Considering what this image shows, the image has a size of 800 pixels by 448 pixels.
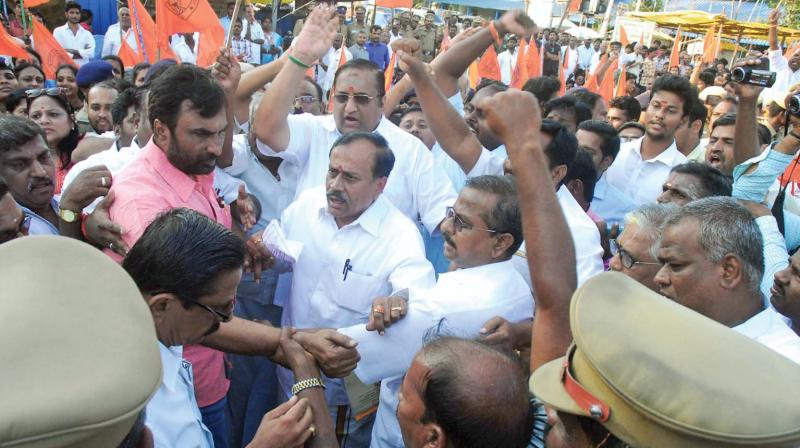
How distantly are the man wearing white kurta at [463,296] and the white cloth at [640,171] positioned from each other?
7.68ft

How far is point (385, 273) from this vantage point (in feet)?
9.44

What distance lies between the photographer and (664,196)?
338cm

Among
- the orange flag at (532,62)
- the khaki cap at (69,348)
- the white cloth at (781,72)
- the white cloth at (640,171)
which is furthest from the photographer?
the orange flag at (532,62)

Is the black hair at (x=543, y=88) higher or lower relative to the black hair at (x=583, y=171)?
lower

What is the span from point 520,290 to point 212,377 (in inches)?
52.4

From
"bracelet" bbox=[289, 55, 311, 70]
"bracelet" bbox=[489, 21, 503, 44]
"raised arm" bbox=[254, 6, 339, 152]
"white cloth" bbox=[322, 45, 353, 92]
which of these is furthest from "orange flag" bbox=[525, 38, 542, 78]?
"bracelet" bbox=[289, 55, 311, 70]

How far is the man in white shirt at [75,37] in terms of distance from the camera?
11.0 m

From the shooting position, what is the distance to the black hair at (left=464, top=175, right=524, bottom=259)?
2604 mm

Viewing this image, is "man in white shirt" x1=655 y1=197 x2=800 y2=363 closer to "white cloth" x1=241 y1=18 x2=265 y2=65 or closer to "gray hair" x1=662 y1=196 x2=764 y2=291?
"gray hair" x1=662 y1=196 x2=764 y2=291

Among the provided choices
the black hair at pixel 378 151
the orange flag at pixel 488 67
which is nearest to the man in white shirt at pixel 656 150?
the black hair at pixel 378 151

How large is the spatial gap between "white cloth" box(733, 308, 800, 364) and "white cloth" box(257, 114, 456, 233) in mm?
1887

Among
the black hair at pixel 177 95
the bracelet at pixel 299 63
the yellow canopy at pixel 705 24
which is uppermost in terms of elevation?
the black hair at pixel 177 95

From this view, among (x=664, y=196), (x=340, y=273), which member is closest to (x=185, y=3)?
(x=340, y=273)

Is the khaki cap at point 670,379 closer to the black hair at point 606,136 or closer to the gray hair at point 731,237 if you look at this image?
the gray hair at point 731,237
